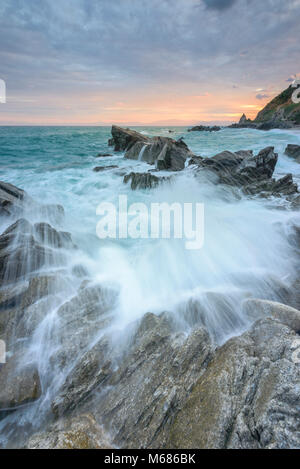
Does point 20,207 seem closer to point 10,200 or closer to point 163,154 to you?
point 10,200

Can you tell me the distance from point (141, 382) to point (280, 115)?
125297mm

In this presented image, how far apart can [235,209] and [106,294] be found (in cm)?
856

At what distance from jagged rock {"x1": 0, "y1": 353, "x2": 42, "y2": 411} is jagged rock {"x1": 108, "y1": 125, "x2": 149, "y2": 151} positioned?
32.0m

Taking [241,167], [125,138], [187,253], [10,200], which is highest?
[125,138]

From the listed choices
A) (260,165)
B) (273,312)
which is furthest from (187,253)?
(260,165)

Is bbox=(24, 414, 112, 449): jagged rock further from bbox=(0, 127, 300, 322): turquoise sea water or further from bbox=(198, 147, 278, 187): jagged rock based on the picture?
bbox=(198, 147, 278, 187): jagged rock

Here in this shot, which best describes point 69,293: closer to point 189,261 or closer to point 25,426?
point 25,426

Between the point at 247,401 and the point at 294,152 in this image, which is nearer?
the point at 247,401

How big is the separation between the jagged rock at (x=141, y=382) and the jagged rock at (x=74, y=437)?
0.16 meters

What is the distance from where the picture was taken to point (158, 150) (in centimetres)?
2325

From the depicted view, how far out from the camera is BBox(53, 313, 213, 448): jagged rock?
3.12 m

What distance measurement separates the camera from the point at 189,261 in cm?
738

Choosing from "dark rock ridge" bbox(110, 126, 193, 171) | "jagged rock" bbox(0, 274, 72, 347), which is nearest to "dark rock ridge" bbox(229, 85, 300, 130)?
"dark rock ridge" bbox(110, 126, 193, 171)
